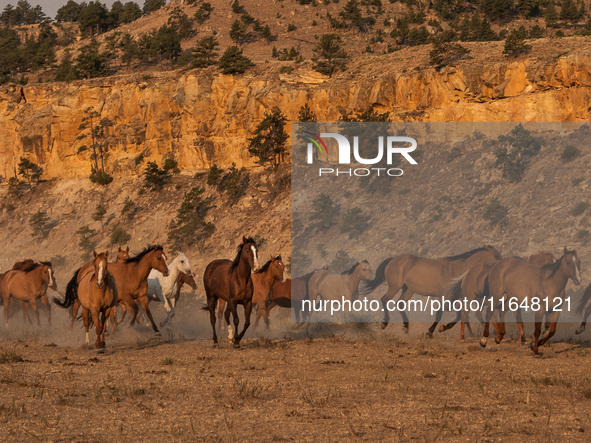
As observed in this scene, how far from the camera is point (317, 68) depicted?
59406 millimetres

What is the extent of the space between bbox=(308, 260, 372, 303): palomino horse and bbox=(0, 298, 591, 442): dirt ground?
121 inches

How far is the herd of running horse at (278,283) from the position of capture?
14336 mm

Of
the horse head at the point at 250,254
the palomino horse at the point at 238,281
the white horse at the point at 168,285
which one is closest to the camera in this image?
the horse head at the point at 250,254

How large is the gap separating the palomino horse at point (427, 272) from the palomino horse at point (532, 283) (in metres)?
1.68

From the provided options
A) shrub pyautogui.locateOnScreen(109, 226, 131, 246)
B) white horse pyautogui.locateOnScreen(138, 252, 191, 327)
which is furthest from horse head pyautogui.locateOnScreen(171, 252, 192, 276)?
shrub pyautogui.locateOnScreen(109, 226, 131, 246)

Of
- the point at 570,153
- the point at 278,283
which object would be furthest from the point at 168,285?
the point at 570,153

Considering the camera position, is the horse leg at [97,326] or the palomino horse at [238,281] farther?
the palomino horse at [238,281]

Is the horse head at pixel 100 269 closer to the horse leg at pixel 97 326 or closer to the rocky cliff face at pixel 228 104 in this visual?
the horse leg at pixel 97 326

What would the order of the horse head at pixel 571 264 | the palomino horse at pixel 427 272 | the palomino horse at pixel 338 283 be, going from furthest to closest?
the palomino horse at pixel 338 283
the palomino horse at pixel 427 272
the horse head at pixel 571 264

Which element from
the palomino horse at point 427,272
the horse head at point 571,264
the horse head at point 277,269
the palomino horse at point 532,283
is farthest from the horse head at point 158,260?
the horse head at point 571,264

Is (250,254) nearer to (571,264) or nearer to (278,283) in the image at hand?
(278,283)

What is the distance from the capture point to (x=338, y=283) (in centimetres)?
2033

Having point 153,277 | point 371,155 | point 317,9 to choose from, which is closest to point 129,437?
point 153,277

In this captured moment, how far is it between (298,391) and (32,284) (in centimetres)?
1276
